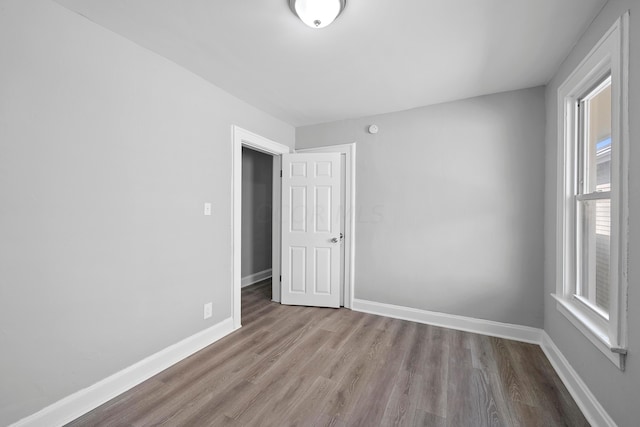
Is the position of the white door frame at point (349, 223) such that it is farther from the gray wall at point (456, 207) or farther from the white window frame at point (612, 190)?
the white window frame at point (612, 190)

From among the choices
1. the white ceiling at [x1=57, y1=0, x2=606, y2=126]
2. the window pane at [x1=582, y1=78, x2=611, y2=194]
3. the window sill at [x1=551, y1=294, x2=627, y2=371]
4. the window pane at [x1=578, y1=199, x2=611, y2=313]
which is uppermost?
the white ceiling at [x1=57, y1=0, x2=606, y2=126]

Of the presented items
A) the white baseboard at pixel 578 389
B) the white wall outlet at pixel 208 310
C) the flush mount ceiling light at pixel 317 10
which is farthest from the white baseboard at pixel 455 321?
the flush mount ceiling light at pixel 317 10

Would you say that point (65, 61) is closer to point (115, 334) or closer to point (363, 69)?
point (115, 334)

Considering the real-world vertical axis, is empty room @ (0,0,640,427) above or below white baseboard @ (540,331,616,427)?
above

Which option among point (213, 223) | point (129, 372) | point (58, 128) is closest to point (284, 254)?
point (213, 223)

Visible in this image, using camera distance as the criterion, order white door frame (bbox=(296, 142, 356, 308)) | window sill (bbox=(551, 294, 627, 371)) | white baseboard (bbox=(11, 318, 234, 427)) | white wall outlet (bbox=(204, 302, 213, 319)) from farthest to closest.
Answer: white door frame (bbox=(296, 142, 356, 308)), white wall outlet (bbox=(204, 302, 213, 319)), white baseboard (bbox=(11, 318, 234, 427)), window sill (bbox=(551, 294, 627, 371))

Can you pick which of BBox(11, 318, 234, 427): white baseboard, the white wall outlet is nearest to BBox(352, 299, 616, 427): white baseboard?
the white wall outlet

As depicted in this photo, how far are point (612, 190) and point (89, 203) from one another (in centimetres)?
299

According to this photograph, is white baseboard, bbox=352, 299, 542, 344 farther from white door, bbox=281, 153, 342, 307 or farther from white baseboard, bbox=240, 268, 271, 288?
white baseboard, bbox=240, 268, 271, 288

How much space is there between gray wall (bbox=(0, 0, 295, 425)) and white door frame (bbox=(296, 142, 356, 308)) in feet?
5.38

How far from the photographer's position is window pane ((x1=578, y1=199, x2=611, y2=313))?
164cm

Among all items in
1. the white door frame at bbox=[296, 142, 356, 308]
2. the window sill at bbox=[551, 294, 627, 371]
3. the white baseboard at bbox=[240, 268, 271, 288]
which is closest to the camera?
the window sill at bbox=[551, 294, 627, 371]

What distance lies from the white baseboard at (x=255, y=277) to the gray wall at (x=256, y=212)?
0.17 ft

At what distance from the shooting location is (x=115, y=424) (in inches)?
58.9
